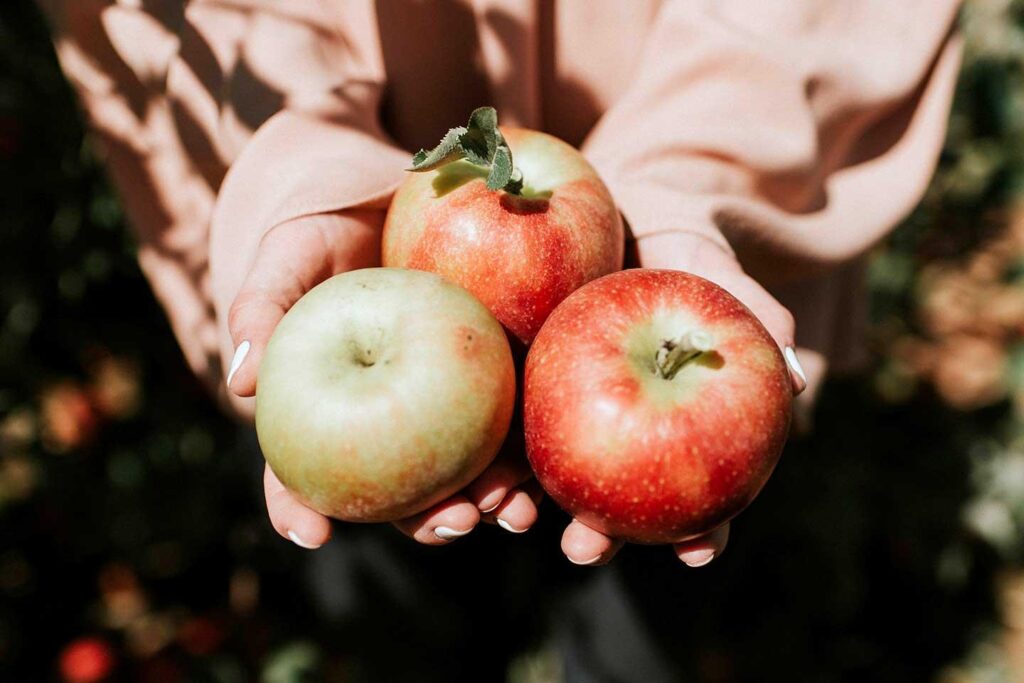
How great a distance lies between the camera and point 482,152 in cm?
144

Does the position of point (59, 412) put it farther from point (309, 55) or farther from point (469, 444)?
point (469, 444)

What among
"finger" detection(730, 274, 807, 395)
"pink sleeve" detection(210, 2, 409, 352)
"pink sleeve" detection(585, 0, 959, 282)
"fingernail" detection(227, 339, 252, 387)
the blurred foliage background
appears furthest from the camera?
the blurred foliage background

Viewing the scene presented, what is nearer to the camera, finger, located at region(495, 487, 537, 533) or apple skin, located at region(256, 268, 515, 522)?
apple skin, located at region(256, 268, 515, 522)

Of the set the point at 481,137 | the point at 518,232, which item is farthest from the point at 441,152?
the point at 518,232

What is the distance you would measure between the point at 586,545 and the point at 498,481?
17cm

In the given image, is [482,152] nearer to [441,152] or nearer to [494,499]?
[441,152]

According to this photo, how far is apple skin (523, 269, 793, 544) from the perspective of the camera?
48.7 inches

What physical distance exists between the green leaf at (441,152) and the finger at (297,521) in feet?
1.77

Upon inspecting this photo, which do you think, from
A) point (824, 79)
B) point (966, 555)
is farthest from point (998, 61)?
point (966, 555)

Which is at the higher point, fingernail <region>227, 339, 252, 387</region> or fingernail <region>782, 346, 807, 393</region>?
fingernail <region>227, 339, 252, 387</region>

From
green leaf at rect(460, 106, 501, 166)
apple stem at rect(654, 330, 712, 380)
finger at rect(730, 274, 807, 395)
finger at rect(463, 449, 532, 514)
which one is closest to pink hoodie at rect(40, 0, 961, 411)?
finger at rect(730, 274, 807, 395)

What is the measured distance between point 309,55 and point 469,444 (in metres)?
0.85

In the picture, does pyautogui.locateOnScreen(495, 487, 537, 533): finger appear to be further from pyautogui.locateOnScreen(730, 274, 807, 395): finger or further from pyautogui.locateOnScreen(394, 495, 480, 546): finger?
pyautogui.locateOnScreen(730, 274, 807, 395): finger

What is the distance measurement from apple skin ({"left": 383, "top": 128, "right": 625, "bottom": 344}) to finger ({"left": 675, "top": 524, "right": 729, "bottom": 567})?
0.42m
